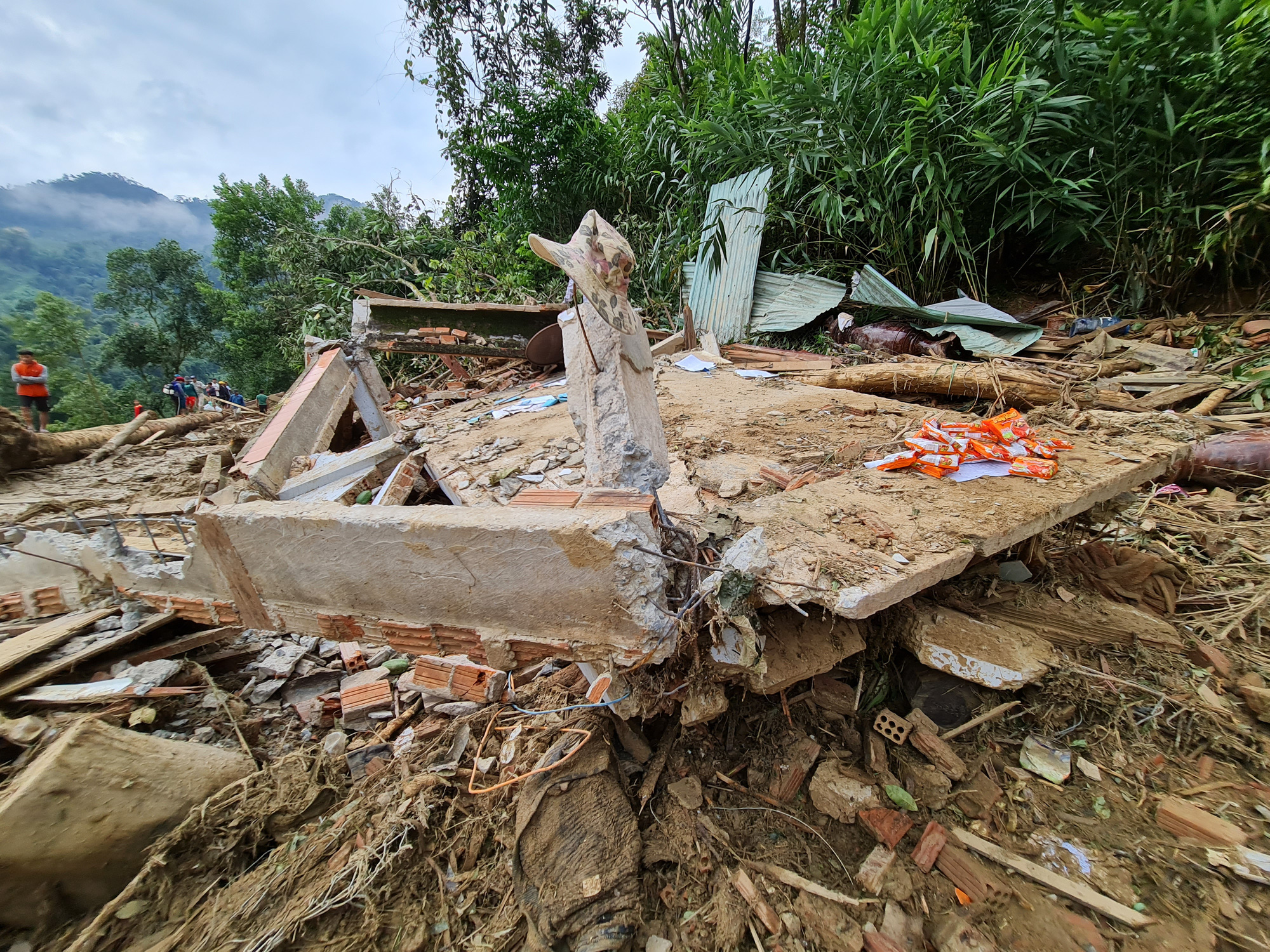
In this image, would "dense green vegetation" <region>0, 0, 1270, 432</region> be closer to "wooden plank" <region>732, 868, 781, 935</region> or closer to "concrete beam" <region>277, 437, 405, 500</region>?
"concrete beam" <region>277, 437, 405, 500</region>

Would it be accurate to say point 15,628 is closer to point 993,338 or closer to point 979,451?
point 979,451

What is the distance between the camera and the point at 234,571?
2219mm

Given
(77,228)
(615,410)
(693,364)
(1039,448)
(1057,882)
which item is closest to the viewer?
(1057,882)

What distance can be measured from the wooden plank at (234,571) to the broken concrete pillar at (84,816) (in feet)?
1.93

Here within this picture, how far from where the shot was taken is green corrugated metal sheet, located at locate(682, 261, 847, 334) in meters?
6.33

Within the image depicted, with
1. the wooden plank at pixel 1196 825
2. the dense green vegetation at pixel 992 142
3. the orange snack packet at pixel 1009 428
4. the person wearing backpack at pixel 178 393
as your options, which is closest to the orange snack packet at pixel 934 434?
the orange snack packet at pixel 1009 428

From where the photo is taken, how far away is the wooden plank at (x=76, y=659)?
2.38 meters

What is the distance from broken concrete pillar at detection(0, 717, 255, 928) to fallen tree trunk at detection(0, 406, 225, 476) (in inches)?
217

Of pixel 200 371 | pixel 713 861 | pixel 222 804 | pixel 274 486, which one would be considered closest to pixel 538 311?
pixel 274 486

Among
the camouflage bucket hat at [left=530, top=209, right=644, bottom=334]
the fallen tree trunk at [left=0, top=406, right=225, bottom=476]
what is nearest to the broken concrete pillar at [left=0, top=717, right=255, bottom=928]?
the camouflage bucket hat at [left=530, top=209, right=644, bottom=334]

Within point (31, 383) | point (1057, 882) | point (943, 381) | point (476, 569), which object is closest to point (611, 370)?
point (476, 569)

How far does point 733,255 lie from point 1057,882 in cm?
702

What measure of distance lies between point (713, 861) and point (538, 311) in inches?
241

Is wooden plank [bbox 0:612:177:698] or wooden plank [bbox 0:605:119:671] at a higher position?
wooden plank [bbox 0:605:119:671]
